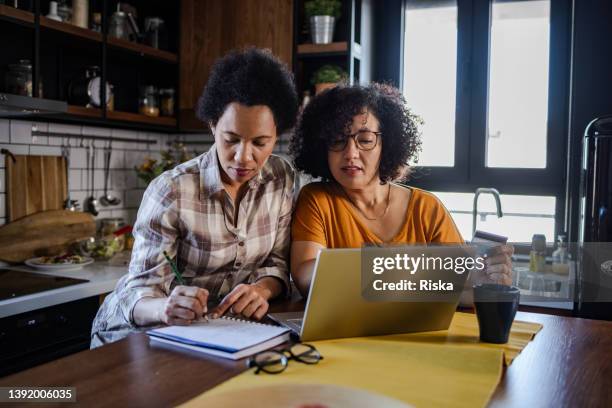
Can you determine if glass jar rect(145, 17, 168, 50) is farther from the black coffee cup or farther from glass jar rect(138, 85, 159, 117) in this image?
the black coffee cup

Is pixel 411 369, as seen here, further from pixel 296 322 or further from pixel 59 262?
pixel 59 262

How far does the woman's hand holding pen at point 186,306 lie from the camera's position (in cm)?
120

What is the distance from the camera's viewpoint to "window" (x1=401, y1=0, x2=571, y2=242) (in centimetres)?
305

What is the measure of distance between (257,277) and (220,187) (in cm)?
27

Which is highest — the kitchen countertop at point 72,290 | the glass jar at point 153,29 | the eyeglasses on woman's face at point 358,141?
the glass jar at point 153,29

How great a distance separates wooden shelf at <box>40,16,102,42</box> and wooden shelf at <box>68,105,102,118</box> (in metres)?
0.32

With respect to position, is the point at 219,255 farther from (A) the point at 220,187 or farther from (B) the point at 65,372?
(B) the point at 65,372

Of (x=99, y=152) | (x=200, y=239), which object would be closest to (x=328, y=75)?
(x=99, y=152)

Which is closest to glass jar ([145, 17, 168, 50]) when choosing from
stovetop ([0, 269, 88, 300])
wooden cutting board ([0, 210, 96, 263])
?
wooden cutting board ([0, 210, 96, 263])

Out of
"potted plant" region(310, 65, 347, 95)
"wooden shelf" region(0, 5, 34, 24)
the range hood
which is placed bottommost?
the range hood

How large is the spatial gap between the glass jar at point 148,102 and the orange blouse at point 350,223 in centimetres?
172

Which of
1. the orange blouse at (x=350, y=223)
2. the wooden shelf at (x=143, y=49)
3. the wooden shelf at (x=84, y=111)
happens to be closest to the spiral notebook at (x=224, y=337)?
the orange blouse at (x=350, y=223)

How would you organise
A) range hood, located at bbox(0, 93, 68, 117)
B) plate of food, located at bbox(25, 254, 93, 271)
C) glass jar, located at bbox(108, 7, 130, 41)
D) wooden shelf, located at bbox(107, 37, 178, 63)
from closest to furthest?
range hood, located at bbox(0, 93, 68, 117), plate of food, located at bbox(25, 254, 93, 271), wooden shelf, located at bbox(107, 37, 178, 63), glass jar, located at bbox(108, 7, 130, 41)

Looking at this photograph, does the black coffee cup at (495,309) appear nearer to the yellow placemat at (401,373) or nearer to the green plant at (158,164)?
the yellow placemat at (401,373)
